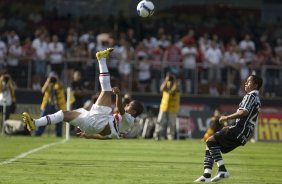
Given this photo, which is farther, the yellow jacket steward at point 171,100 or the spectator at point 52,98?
the yellow jacket steward at point 171,100

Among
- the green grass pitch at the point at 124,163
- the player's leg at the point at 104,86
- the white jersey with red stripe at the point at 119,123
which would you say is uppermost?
the player's leg at the point at 104,86

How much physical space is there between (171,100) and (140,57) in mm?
3277

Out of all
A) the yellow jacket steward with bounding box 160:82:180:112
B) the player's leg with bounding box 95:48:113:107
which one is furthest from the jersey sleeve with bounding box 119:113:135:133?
the yellow jacket steward with bounding box 160:82:180:112

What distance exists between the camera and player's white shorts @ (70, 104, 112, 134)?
16297mm

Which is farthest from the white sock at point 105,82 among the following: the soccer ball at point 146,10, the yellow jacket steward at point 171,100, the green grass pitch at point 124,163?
the yellow jacket steward at point 171,100

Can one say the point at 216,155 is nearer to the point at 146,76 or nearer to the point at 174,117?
the point at 174,117

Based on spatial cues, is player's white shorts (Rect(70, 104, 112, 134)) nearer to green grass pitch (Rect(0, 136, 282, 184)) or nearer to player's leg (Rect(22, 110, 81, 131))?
player's leg (Rect(22, 110, 81, 131))

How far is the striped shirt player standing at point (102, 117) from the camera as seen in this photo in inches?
632

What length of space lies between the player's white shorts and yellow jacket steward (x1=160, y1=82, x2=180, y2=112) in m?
15.5

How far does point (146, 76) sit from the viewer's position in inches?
1368

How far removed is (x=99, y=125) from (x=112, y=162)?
3.38 metres

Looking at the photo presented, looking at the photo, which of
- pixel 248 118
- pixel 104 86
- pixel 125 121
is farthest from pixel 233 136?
pixel 104 86

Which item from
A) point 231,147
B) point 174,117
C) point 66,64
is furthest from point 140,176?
point 66,64

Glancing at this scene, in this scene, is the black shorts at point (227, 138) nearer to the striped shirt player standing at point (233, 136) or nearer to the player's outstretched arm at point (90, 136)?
the striped shirt player standing at point (233, 136)
